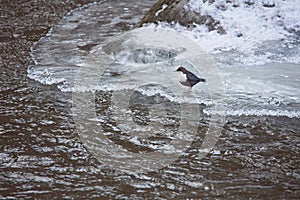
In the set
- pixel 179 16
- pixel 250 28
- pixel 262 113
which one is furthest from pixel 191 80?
pixel 179 16

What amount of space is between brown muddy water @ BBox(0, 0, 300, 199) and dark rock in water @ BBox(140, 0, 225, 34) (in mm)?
2274

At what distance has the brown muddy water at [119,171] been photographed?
3.86 metres

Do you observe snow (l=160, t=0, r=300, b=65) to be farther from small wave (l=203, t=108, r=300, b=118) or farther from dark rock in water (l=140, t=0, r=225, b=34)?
small wave (l=203, t=108, r=300, b=118)

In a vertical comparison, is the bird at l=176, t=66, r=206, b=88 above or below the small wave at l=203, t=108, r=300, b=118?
above

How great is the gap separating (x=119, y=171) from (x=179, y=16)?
3.92m

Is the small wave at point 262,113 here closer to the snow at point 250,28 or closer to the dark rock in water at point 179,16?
the snow at point 250,28

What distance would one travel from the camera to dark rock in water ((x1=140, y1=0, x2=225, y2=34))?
24.0 ft

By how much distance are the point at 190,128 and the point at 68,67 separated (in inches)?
92.1

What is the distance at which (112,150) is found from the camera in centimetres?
452

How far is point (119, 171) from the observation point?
4.18 metres

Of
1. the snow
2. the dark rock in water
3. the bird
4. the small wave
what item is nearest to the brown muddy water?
the small wave

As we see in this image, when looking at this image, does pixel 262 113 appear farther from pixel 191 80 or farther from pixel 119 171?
pixel 119 171

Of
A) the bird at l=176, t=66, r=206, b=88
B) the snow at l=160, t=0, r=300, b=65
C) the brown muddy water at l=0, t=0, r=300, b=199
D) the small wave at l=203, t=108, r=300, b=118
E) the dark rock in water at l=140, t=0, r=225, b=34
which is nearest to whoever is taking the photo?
the brown muddy water at l=0, t=0, r=300, b=199

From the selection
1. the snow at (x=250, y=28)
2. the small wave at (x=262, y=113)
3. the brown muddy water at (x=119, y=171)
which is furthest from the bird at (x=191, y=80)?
the snow at (x=250, y=28)
